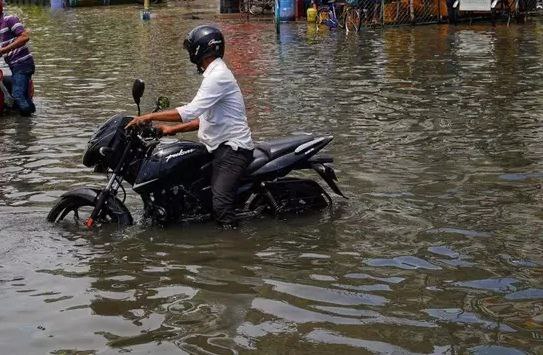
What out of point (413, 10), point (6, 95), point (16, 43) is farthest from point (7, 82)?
point (413, 10)

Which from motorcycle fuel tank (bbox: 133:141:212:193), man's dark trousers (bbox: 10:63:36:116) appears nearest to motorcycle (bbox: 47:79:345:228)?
motorcycle fuel tank (bbox: 133:141:212:193)

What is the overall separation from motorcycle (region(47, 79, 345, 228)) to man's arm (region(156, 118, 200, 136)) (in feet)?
0.22

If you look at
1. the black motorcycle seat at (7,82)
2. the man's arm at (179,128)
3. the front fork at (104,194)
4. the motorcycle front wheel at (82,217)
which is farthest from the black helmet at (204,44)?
the black motorcycle seat at (7,82)

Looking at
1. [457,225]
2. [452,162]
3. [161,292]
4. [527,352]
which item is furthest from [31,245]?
[452,162]

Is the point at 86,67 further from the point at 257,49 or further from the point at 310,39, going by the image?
the point at 310,39

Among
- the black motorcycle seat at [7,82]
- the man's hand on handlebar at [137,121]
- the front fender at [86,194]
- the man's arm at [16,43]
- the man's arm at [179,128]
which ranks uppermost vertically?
the man's arm at [16,43]

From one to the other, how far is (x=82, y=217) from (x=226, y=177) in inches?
Result: 57.8

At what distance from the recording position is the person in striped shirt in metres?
12.2

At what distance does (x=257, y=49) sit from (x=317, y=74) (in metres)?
6.01

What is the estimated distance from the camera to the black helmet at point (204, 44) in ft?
22.1

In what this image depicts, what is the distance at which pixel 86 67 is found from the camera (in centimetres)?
1972

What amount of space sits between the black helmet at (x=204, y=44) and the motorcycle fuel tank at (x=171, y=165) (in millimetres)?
750

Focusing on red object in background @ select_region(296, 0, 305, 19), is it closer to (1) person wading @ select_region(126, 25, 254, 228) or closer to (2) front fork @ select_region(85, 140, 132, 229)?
(1) person wading @ select_region(126, 25, 254, 228)

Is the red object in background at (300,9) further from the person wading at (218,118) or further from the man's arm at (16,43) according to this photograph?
the person wading at (218,118)
